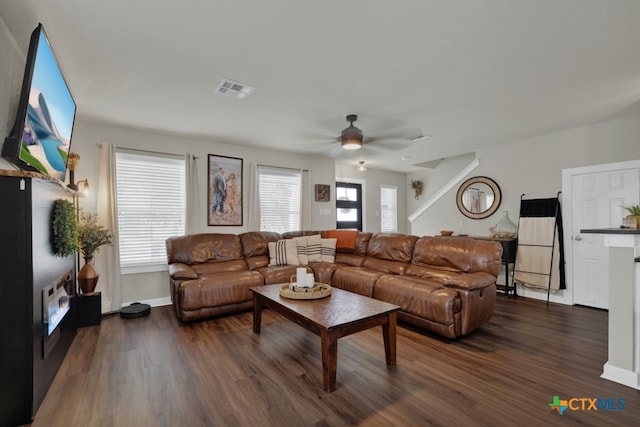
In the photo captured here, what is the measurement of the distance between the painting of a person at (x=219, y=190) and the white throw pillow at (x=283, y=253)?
1.01 metres

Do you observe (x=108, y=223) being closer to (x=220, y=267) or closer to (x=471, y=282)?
(x=220, y=267)

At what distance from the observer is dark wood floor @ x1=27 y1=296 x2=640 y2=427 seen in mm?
1737

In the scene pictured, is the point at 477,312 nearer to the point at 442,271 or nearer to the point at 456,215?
the point at 442,271

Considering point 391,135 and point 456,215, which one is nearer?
point 391,135

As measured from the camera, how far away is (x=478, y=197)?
504 cm

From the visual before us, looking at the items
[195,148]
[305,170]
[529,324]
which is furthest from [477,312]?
[195,148]

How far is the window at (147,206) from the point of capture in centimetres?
392

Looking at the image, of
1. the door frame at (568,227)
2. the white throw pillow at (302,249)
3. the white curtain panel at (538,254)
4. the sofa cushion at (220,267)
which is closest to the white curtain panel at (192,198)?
the sofa cushion at (220,267)

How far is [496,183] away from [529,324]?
244 centimetres

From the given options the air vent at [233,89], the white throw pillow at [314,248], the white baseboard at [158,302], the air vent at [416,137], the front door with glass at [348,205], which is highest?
the air vent at [233,89]

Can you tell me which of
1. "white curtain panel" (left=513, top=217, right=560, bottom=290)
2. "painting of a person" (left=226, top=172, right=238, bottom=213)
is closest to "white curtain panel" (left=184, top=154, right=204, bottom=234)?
"painting of a person" (left=226, top=172, right=238, bottom=213)

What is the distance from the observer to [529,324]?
324 cm

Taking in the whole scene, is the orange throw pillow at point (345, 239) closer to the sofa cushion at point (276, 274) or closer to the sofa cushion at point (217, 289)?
the sofa cushion at point (276, 274)

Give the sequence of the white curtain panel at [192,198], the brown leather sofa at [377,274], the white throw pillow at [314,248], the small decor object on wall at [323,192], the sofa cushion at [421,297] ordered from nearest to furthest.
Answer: the sofa cushion at [421,297] < the brown leather sofa at [377,274] < the white curtain panel at [192,198] < the white throw pillow at [314,248] < the small decor object on wall at [323,192]
